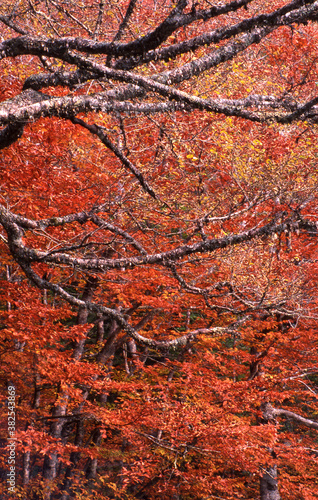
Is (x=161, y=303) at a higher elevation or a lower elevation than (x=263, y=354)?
higher

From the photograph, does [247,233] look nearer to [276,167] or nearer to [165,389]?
[276,167]

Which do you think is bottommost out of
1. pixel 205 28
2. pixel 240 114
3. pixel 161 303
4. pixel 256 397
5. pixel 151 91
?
pixel 256 397

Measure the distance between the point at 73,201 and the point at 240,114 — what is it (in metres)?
5.49

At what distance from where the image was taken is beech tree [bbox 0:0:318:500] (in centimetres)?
479

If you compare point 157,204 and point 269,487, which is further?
point 269,487

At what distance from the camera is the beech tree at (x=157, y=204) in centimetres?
479

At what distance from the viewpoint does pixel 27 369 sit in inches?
565

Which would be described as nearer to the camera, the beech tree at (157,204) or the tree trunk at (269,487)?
the beech tree at (157,204)

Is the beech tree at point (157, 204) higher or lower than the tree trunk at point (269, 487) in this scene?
higher

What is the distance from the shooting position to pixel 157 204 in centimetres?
805

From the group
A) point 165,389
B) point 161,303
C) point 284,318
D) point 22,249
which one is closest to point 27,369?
point 165,389

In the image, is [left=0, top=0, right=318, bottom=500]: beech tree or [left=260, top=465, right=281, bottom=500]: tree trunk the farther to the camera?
[left=260, top=465, right=281, bottom=500]: tree trunk

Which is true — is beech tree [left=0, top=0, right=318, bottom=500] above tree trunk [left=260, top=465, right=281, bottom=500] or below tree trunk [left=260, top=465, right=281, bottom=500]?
above

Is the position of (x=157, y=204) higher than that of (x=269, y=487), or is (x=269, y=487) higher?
(x=157, y=204)
